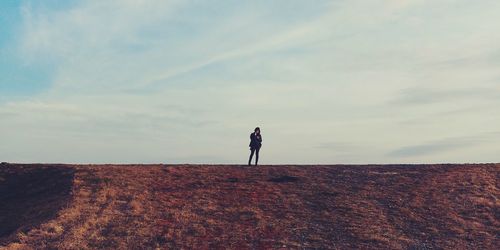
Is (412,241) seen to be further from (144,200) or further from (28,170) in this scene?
(28,170)

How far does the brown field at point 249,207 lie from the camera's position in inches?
860

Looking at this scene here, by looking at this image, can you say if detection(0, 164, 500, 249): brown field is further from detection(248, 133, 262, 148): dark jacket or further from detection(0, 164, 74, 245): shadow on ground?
detection(248, 133, 262, 148): dark jacket

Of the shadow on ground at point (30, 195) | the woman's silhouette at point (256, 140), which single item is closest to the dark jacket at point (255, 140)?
the woman's silhouette at point (256, 140)

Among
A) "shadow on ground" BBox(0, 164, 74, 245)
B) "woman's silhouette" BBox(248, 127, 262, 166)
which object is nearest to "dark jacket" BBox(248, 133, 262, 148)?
"woman's silhouette" BBox(248, 127, 262, 166)

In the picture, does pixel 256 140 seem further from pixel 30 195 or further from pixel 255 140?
pixel 30 195

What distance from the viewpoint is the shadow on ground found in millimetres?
24142

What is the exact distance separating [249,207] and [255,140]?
6786mm

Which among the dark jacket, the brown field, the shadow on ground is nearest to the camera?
the brown field

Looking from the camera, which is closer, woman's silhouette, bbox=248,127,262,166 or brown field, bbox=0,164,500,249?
brown field, bbox=0,164,500,249

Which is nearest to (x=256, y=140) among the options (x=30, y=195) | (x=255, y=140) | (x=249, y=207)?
(x=255, y=140)

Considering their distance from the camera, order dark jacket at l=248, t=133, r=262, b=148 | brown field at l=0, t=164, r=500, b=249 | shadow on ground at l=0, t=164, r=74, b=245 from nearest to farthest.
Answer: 1. brown field at l=0, t=164, r=500, b=249
2. shadow on ground at l=0, t=164, r=74, b=245
3. dark jacket at l=248, t=133, r=262, b=148

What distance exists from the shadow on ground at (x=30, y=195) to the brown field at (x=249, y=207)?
0.20 feet

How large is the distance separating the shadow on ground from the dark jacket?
9877 millimetres

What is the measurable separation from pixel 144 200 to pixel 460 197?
49.8 ft
